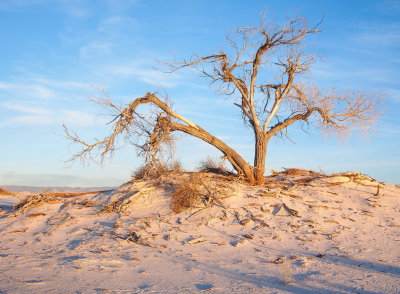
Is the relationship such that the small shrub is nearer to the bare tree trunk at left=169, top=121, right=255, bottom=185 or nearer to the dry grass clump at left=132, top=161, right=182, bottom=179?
the bare tree trunk at left=169, top=121, right=255, bottom=185

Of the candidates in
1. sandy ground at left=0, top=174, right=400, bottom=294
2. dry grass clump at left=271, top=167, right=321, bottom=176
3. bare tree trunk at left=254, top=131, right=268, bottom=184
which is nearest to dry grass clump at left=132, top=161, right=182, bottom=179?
sandy ground at left=0, top=174, right=400, bottom=294

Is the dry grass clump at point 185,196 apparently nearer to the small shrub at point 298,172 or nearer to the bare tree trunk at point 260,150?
the bare tree trunk at point 260,150

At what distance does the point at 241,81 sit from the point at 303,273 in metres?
8.50

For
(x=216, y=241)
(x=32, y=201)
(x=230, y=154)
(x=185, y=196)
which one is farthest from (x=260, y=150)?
(x=32, y=201)

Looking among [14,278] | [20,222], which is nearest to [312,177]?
[20,222]

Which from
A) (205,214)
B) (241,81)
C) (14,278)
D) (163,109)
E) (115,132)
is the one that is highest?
(241,81)

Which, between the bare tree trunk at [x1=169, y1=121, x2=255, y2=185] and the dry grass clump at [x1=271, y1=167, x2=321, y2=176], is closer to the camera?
the bare tree trunk at [x1=169, y1=121, x2=255, y2=185]

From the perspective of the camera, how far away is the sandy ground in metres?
6.36

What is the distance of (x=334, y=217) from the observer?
10828mm

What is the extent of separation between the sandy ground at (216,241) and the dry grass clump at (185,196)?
0.21 meters

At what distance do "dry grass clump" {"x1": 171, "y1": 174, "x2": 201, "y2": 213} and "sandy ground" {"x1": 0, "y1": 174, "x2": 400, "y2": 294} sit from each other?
0.68 ft

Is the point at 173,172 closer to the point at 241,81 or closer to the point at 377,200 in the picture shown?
the point at 241,81

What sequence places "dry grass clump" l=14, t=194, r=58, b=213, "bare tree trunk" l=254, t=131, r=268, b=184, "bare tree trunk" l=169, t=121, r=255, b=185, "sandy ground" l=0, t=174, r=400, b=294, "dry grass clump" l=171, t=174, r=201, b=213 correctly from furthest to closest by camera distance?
"bare tree trunk" l=254, t=131, r=268, b=184
"bare tree trunk" l=169, t=121, r=255, b=185
"dry grass clump" l=14, t=194, r=58, b=213
"dry grass clump" l=171, t=174, r=201, b=213
"sandy ground" l=0, t=174, r=400, b=294

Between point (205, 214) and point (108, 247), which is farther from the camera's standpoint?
point (205, 214)
